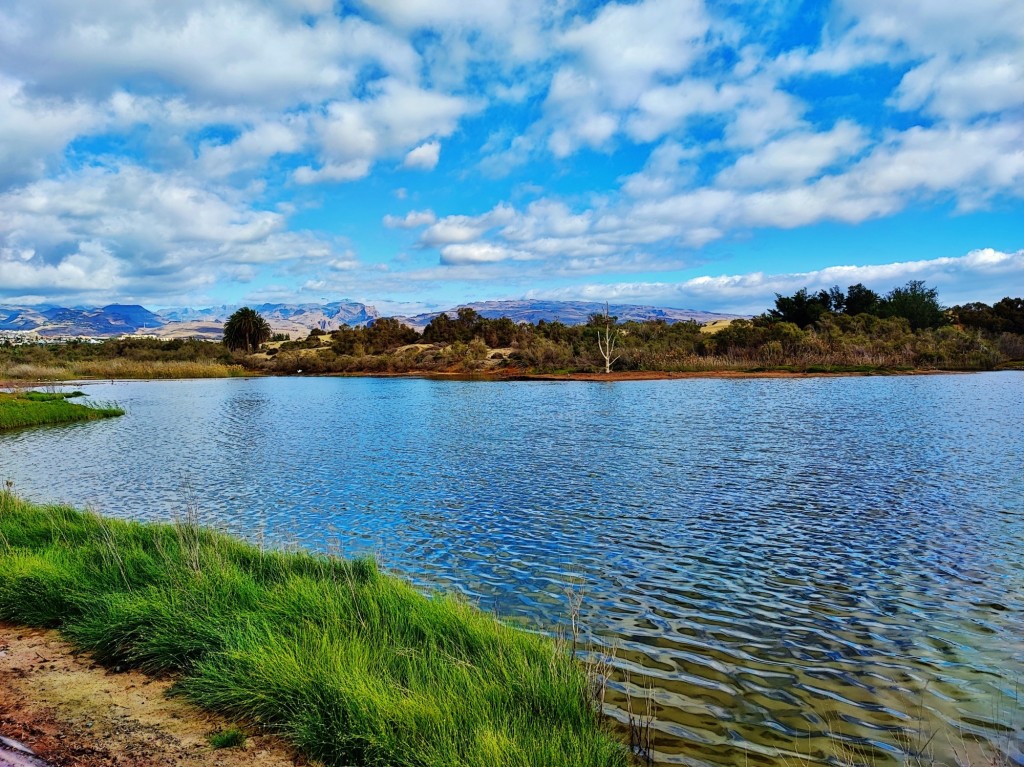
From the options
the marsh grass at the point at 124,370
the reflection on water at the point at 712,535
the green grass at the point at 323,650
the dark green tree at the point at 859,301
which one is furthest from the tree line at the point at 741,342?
the green grass at the point at 323,650

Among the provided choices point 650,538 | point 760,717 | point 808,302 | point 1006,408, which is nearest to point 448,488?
point 650,538

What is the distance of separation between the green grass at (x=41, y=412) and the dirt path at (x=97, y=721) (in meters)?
38.5

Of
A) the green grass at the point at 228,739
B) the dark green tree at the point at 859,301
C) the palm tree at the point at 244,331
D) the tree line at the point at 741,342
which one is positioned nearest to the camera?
the green grass at the point at 228,739

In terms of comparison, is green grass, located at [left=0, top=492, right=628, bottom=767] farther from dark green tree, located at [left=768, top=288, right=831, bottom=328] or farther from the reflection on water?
dark green tree, located at [left=768, top=288, right=831, bottom=328]

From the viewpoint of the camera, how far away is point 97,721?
546 cm

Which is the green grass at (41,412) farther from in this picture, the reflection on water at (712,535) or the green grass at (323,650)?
the green grass at (323,650)

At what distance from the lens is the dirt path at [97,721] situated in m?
4.84

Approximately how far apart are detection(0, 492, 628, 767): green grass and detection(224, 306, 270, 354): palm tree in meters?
142

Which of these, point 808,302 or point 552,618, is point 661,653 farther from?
point 808,302

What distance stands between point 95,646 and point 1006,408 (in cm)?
3968

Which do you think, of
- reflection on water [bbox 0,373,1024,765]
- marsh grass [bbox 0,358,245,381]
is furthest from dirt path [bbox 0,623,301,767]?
marsh grass [bbox 0,358,245,381]

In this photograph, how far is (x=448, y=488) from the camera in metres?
17.5

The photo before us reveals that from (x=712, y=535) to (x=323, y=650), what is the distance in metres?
8.55

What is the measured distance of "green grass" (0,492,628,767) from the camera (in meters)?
4.77
